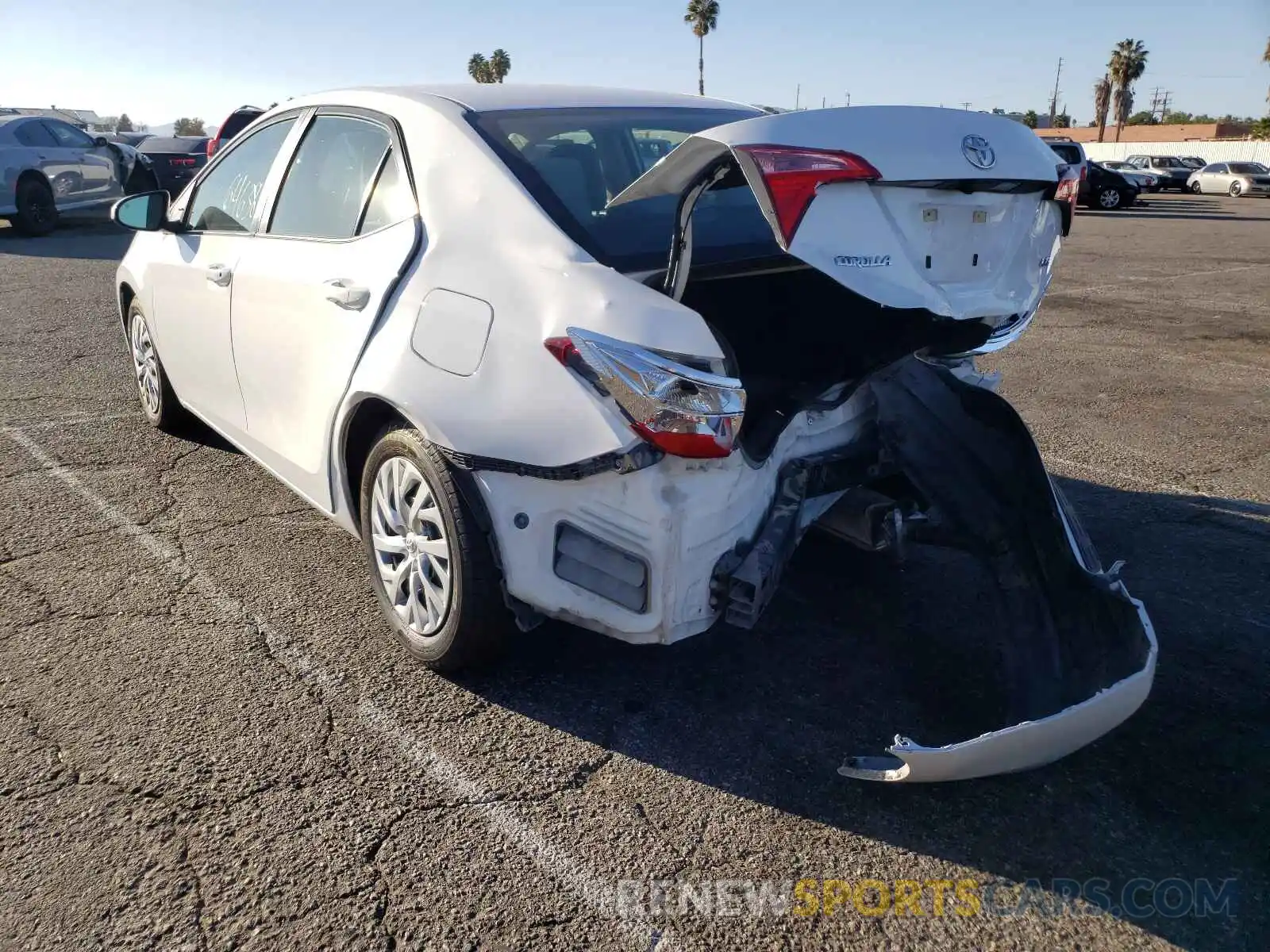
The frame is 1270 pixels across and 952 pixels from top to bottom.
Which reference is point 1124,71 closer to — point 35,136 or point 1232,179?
point 1232,179

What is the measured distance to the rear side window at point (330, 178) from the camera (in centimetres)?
345

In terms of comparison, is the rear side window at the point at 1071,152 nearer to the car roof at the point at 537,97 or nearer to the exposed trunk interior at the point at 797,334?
the car roof at the point at 537,97

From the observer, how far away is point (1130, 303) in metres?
10.8

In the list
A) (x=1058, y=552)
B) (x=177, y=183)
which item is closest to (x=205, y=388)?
(x=1058, y=552)

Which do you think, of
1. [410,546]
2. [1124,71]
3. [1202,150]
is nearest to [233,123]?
[410,546]

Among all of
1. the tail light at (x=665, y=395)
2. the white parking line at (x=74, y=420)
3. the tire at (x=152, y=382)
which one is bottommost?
the white parking line at (x=74, y=420)

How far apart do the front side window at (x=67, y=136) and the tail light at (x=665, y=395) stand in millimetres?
17163

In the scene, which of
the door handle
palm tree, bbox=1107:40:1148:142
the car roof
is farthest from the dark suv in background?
palm tree, bbox=1107:40:1148:142

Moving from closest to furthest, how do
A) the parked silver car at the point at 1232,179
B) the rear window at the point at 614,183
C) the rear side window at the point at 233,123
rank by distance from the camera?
the rear window at the point at 614,183 < the rear side window at the point at 233,123 < the parked silver car at the point at 1232,179

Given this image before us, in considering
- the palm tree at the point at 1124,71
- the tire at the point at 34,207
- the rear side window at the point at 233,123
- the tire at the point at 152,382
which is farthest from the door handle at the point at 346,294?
the palm tree at the point at 1124,71

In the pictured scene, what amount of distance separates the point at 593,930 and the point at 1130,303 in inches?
411

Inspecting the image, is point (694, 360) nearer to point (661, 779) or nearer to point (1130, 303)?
point (661, 779)

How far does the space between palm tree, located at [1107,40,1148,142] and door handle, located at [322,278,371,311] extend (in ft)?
Answer: 268

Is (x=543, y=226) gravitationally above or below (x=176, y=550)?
above
